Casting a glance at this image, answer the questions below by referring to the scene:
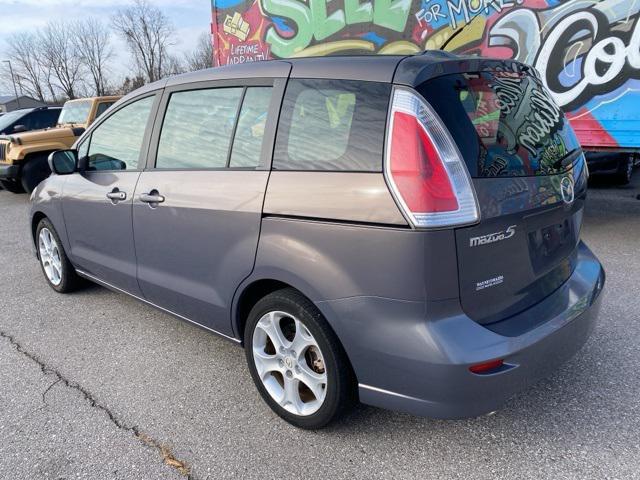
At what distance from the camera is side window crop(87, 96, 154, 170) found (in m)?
3.34

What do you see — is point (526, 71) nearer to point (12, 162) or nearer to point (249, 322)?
point (249, 322)

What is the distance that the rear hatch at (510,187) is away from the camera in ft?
6.60

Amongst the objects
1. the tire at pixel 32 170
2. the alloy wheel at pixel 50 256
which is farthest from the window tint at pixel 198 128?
the tire at pixel 32 170

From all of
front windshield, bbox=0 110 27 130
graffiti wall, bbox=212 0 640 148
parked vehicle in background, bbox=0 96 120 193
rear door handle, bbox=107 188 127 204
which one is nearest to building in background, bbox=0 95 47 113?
front windshield, bbox=0 110 27 130

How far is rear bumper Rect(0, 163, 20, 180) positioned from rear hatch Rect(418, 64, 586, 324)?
9.66m

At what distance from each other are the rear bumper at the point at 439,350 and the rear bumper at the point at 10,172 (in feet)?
30.9

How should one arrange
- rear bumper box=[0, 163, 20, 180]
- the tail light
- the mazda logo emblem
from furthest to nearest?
rear bumper box=[0, 163, 20, 180] < the mazda logo emblem < the tail light

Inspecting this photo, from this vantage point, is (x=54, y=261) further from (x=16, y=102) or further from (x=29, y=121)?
(x=16, y=102)

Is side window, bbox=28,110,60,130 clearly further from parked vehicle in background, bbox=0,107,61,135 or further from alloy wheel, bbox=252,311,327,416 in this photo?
alloy wheel, bbox=252,311,327,416

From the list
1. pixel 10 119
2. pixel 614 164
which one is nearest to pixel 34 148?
pixel 10 119

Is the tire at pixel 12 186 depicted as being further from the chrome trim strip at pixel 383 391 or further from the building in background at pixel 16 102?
the building in background at pixel 16 102

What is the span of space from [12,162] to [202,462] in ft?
30.3

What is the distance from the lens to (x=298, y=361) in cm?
243

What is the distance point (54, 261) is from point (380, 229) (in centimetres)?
363
